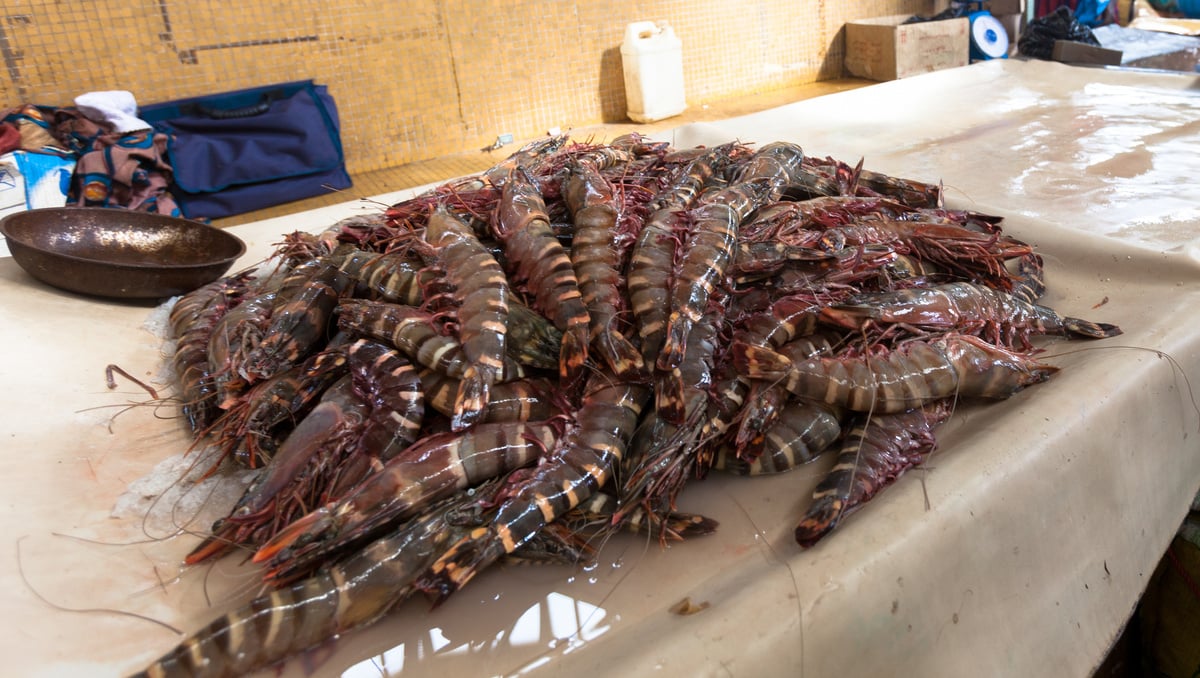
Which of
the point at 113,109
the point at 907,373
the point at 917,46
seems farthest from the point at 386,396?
the point at 917,46

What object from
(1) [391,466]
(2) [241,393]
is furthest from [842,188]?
(2) [241,393]

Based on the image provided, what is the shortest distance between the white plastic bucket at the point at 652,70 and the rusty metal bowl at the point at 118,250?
3.75 m

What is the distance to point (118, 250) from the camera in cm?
280

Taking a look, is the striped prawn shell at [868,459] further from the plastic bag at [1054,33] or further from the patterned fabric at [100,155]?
the plastic bag at [1054,33]

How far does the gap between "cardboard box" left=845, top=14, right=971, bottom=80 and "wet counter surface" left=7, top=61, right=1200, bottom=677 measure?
4.52 metres

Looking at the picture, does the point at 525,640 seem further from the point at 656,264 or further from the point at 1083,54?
the point at 1083,54

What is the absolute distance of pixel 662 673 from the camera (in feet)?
3.84

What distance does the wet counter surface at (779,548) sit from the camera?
4.21 feet

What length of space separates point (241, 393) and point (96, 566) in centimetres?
55

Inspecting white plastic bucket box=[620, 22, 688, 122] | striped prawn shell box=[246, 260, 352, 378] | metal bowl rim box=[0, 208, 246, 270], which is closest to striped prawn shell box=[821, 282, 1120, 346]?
striped prawn shell box=[246, 260, 352, 378]

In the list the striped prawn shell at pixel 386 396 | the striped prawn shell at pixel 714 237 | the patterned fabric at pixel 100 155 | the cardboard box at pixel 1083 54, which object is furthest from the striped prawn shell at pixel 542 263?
the cardboard box at pixel 1083 54

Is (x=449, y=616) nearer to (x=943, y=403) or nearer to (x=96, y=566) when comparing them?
(x=96, y=566)

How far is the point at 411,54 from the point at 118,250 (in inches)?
121

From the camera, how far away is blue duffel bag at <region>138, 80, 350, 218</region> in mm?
4398
